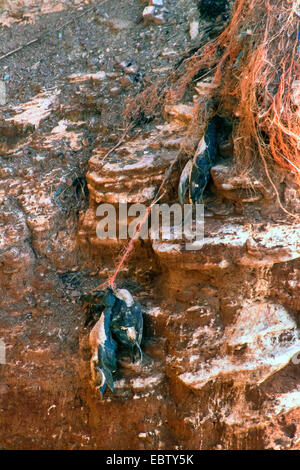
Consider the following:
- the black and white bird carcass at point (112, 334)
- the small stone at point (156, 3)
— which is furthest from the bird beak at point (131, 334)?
the small stone at point (156, 3)

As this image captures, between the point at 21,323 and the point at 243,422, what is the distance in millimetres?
1493

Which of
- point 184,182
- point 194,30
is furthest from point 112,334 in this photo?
point 194,30

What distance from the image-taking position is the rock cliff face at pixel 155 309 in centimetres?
288

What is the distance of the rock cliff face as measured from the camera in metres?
2.88

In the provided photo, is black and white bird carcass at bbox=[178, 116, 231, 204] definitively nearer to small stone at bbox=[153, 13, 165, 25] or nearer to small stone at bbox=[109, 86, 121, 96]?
small stone at bbox=[109, 86, 121, 96]

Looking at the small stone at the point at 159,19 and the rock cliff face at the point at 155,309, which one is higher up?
the small stone at the point at 159,19

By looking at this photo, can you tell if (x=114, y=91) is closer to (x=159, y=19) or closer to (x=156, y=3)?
→ (x=159, y=19)

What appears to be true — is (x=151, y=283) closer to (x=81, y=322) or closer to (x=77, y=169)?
(x=81, y=322)

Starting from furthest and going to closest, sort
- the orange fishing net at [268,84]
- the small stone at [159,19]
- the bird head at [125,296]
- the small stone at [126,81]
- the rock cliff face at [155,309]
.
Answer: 1. the small stone at [159,19]
2. the small stone at [126,81]
3. the bird head at [125,296]
4. the orange fishing net at [268,84]
5. the rock cliff face at [155,309]

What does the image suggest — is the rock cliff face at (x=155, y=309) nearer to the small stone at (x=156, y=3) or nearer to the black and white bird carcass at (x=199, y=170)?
the black and white bird carcass at (x=199, y=170)

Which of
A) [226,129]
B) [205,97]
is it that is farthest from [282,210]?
[205,97]

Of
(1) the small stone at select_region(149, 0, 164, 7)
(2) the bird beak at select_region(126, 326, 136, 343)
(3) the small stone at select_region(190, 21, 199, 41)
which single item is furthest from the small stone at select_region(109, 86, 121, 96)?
(2) the bird beak at select_region(126, 326, 136, 343)

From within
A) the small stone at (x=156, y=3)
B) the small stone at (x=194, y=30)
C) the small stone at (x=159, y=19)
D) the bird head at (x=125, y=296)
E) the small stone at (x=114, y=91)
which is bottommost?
the bird head at (x=125, y=296)

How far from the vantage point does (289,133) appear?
9.80ft
